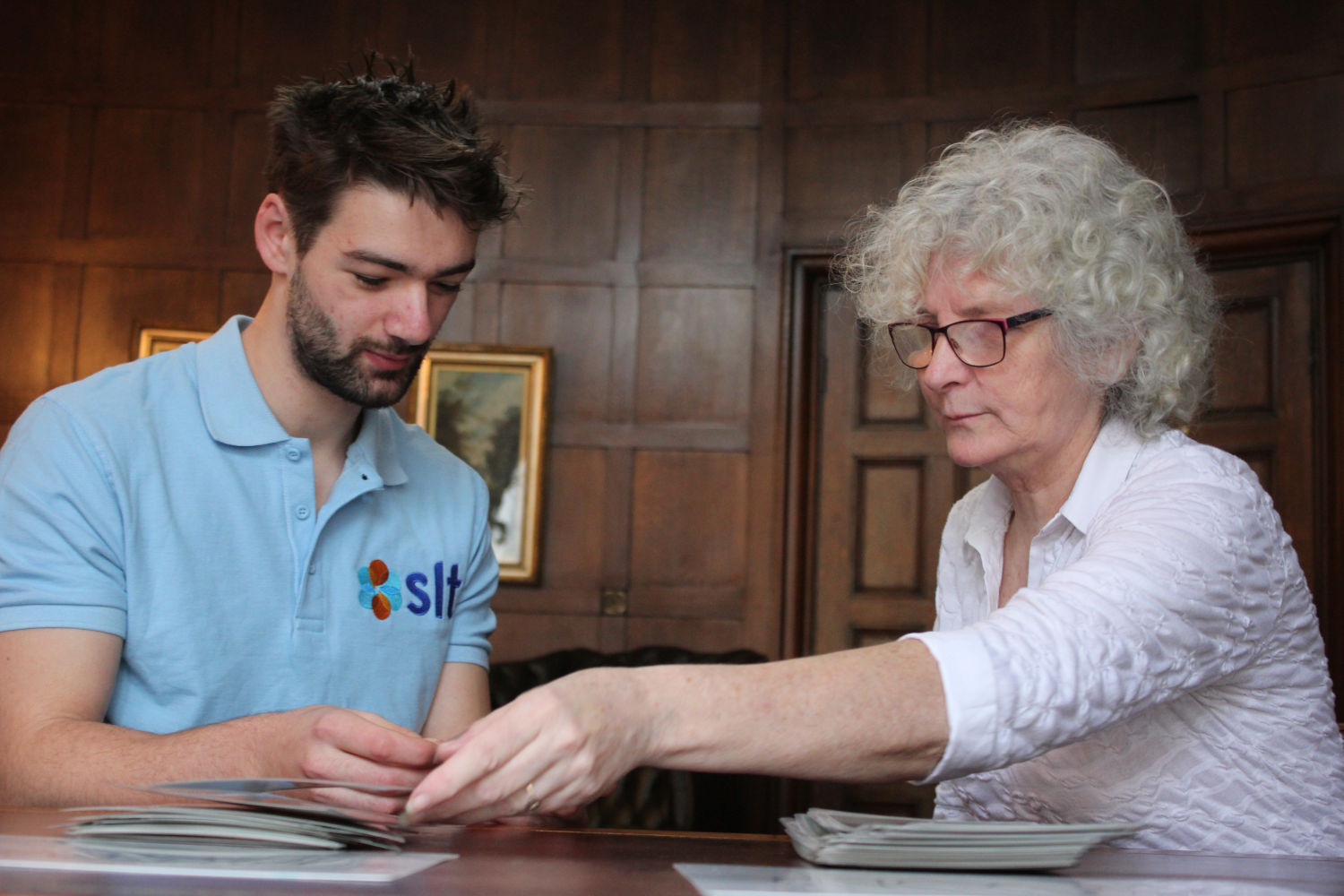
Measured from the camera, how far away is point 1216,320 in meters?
1.98

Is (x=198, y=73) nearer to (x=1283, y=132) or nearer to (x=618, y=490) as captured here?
(x=618, y=490)

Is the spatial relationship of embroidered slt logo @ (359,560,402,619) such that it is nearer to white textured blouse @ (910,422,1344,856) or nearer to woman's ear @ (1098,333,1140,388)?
white textured blouse @ (910,422,1344,856)

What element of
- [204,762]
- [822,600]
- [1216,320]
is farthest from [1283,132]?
[204,762]

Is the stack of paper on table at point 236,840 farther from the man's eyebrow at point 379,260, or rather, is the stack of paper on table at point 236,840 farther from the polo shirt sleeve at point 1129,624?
the man's eyebrow at point 379,260

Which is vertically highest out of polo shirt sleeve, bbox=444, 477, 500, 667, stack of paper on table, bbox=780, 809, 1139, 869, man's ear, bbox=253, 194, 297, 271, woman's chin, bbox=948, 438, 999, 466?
man's ear, bbox=253, 194, 297, 271

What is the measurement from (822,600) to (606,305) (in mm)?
1470

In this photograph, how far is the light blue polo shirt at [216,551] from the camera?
1.76m

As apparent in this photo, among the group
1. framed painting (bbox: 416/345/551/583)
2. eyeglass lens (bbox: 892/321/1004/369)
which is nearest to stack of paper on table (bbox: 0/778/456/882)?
eyeglass lens (bbox: 892/321/1004/369)

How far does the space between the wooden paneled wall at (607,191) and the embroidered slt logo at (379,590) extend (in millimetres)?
2864

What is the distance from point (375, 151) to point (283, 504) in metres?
0.59

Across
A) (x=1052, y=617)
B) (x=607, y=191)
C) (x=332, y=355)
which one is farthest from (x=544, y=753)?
(x=607, y=191)

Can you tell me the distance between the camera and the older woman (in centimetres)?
118

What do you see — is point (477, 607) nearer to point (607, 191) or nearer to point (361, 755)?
point (361, 755)

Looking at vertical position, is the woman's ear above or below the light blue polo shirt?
above
